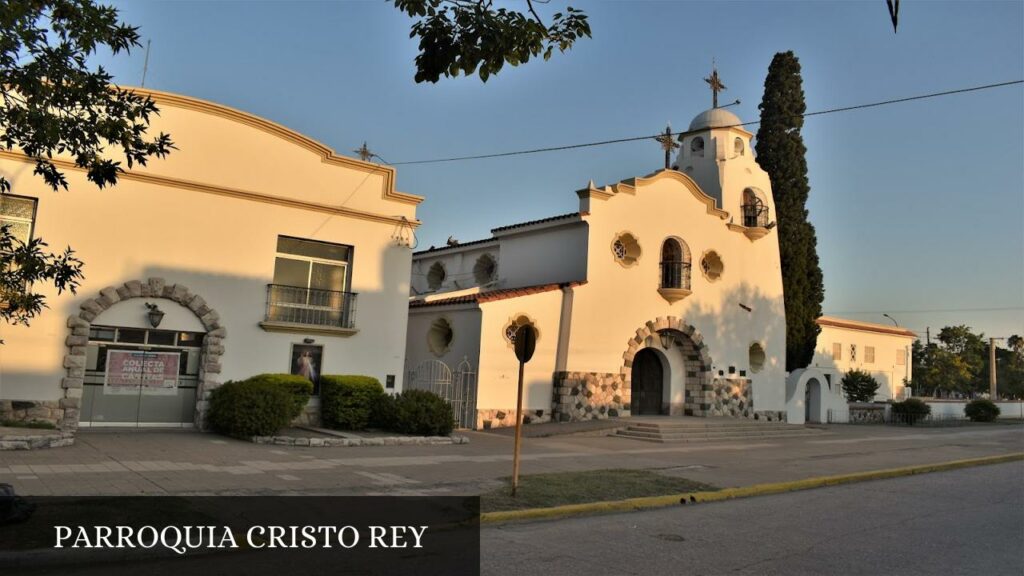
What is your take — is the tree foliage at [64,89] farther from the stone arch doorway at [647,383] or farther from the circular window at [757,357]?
the circular window at [757,357]

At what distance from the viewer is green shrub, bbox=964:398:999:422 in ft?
122

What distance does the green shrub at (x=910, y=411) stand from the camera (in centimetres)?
3469

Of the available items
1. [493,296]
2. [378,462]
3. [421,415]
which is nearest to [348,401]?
[421,415]

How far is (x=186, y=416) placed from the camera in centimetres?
1666

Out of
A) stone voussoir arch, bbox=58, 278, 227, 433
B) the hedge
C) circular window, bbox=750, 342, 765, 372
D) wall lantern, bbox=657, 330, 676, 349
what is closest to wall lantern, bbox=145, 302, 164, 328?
stone voussoir arch, bbox=58, 278, 227, 433

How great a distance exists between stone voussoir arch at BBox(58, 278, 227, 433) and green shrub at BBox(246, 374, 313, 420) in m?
1.04

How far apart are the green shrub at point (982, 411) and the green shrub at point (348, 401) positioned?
3419 cm

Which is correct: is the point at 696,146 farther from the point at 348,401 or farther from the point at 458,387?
the point at 348,401

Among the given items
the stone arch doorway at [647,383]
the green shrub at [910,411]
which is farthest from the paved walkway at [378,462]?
the green shrub at [910,411]

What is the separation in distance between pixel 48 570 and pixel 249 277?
38.8 ft

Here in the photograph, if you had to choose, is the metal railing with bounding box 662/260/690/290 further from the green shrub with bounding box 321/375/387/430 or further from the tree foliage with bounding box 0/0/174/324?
the tree foliage with bounding box 0/0/174/324

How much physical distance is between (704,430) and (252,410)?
14.6 meters

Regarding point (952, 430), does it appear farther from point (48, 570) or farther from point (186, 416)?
point (48, 570)

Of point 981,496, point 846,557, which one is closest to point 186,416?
point 846,557
